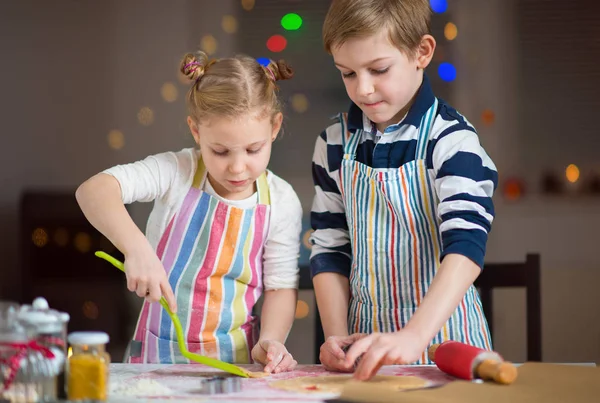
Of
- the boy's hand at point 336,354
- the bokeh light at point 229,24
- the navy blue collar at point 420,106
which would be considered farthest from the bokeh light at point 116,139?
the boy's hand at point 336,354

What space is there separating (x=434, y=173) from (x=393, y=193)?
0.07 meters

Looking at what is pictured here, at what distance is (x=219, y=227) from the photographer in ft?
4.55

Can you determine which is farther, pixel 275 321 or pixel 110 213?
pixel 275 321

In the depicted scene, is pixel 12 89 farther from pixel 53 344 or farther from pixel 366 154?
pixel 53 344

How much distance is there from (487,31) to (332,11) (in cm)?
124

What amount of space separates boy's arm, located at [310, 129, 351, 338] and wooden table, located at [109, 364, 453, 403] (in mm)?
186

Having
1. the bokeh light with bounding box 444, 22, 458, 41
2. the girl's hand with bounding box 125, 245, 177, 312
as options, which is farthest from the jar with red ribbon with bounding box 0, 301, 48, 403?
the bokeh light with bounding box 444, 22, 458, 41

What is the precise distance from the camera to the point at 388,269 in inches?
52.2

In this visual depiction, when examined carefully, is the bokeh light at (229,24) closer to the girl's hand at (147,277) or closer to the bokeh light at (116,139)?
the bokeh light at (116,139)

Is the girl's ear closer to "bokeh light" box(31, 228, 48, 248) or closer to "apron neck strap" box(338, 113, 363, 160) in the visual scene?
"apron neck strap" box(338, 113, 363, 160)

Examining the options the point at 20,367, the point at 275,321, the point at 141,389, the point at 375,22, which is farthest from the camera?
the point at 275,321

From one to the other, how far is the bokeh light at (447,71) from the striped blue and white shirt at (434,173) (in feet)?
3.47

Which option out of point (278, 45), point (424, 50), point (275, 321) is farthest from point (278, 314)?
point (278, 45)

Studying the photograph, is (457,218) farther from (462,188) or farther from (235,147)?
(235,147)
